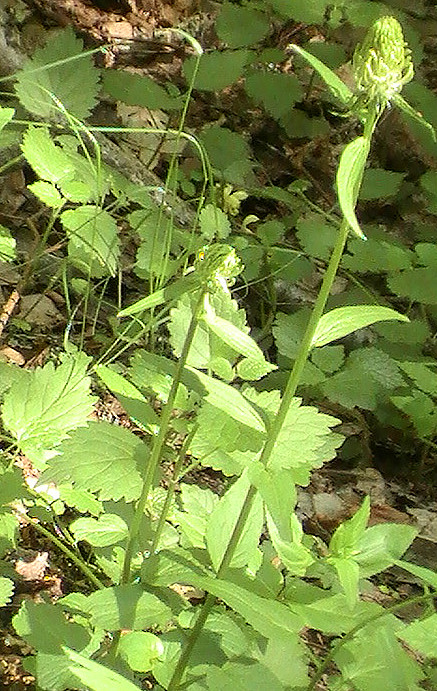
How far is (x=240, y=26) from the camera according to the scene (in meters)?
2.39

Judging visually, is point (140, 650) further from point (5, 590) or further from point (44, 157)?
point (44, 157)

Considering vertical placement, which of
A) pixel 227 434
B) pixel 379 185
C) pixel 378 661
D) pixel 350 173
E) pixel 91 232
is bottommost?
pixel 379 185

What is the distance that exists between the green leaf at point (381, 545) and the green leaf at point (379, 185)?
5.23 feet

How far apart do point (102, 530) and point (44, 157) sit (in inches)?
27.8

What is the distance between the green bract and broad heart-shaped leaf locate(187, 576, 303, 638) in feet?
1.45

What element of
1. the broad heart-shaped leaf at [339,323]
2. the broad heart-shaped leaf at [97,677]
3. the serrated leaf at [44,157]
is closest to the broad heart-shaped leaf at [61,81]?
the serrated leaf at [44,157]

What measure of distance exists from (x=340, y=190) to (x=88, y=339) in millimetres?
1311

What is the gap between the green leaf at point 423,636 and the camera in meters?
0.76

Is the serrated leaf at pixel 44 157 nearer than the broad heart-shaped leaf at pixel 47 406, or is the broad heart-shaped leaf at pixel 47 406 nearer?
the broad heart-shaped leaf at pixel 47 406

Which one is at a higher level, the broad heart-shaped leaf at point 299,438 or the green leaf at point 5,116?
the green leaf at point 5,116

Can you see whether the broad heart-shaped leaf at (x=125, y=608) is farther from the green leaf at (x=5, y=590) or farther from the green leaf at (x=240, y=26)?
the green leaf at (x=240, y=26)

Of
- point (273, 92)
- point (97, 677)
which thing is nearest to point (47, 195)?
point (97, 677)

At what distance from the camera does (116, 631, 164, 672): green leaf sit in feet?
2.74

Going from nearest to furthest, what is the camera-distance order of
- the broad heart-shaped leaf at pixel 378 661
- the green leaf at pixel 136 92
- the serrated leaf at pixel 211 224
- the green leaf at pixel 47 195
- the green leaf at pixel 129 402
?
the broad heart-shaped leaf at pixel 378 661, the green leaf at pixel 129 402, the green leaf at pixel 47 195, the serrated leaf at pixel 211 224, the green leaf at pixel 136 92
